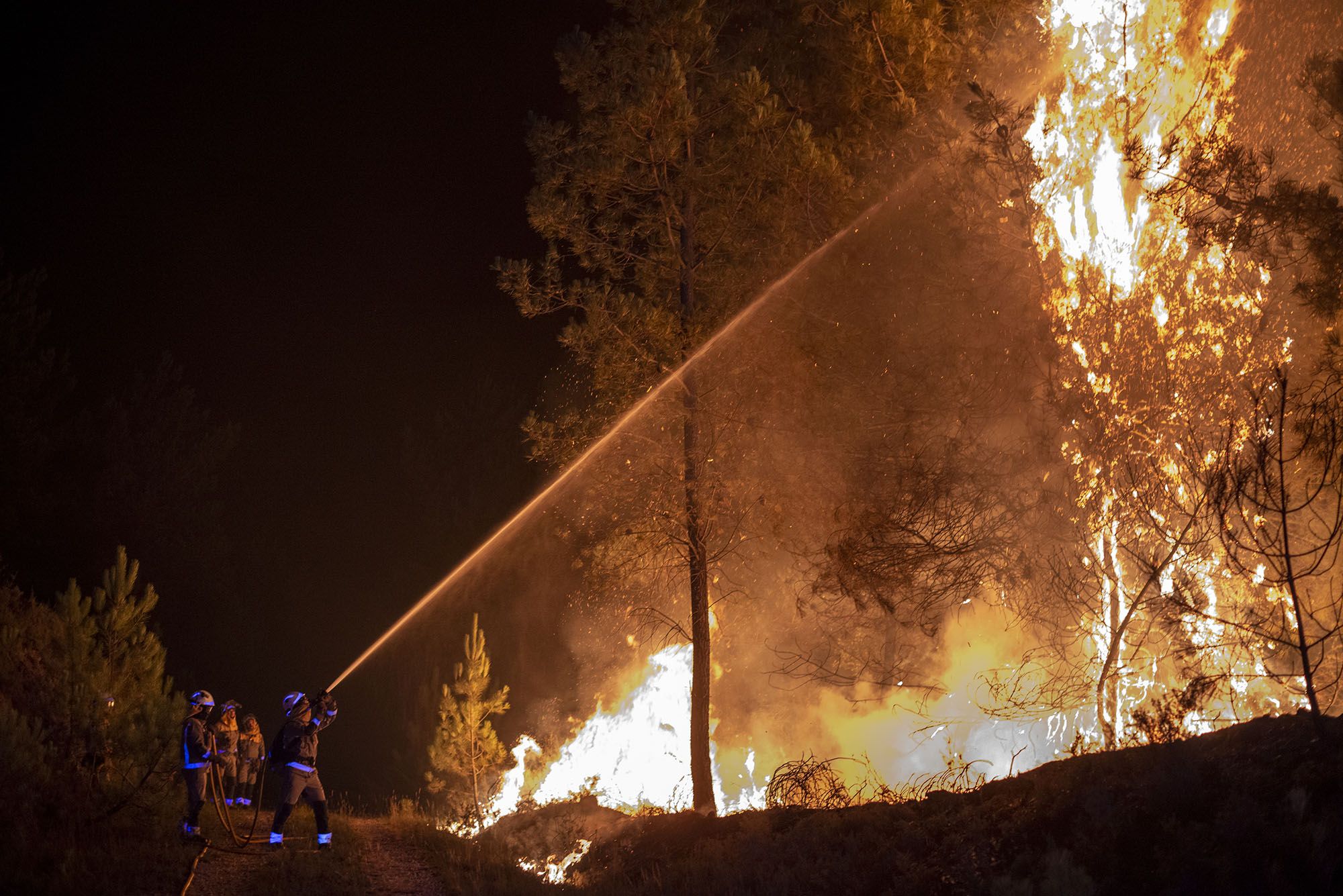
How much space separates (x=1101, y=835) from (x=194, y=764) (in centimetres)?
909

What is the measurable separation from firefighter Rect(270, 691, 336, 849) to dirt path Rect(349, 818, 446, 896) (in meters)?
0.67

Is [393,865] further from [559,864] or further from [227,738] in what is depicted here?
[227,738]

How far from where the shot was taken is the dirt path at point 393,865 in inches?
408

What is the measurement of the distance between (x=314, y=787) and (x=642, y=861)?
139 inches

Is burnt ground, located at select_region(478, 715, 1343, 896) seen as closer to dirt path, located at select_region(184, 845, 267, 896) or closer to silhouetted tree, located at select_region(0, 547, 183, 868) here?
dirt path, located at select_region(184, 845, 267, 896)

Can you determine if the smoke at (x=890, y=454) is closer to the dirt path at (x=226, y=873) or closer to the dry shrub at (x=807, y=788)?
the dry shrub at (x=807, y=788)

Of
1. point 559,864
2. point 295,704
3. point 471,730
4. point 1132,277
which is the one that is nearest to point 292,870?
point 295,704

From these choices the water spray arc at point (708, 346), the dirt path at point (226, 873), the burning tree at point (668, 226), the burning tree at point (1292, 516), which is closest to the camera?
the burning tree at point (1292, 516)

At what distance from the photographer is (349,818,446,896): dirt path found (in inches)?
408

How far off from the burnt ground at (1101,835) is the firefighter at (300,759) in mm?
3305

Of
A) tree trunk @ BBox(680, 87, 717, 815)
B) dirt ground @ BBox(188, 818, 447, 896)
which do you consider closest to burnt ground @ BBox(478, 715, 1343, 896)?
dirt ground @ BBox(188, 818, 447, 896)

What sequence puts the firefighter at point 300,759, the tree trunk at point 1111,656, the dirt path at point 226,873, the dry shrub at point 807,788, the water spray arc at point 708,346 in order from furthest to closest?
the water spray arc at point 708,346, the tree trunk at point 1111,656, the dry shrub at point 807,788, the firefighter at point 300,759, the dirt path at point 226,873

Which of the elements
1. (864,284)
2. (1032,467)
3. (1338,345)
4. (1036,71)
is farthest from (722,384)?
(1338,345)

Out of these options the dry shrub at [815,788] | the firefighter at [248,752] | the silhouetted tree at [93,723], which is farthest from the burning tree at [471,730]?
the dry shrub at [815,788]
